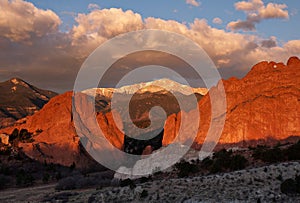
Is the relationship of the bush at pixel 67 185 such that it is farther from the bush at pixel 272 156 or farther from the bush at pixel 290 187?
the bush at pixel 290 187

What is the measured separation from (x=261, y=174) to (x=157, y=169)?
74.8ft

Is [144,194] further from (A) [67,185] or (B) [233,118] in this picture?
(B) [233,118]

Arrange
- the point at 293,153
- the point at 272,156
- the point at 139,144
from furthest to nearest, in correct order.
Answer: the point at 139,144 → the point at 272,156 → the point at 293,153

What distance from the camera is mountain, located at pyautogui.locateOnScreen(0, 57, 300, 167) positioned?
6106cm

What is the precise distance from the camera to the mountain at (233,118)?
2404 inches

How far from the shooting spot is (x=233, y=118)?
63.9 m

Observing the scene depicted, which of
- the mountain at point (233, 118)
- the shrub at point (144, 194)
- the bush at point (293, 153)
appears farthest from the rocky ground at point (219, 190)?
the mountain at point (233, 118)

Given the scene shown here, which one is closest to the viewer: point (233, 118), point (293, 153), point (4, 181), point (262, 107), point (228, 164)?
point (293, 153)

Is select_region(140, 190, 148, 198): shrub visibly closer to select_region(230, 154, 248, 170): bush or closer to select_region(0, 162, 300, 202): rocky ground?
select_region(0, 162, 300, 202): rocky ground

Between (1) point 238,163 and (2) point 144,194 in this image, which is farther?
(1) point 238,163

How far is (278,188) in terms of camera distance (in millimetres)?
28047

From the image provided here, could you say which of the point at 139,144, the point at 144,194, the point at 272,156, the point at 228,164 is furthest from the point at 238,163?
the point at 139,144

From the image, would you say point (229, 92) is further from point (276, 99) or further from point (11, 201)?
point (11, 201)

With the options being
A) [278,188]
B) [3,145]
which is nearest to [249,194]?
[278,188]
